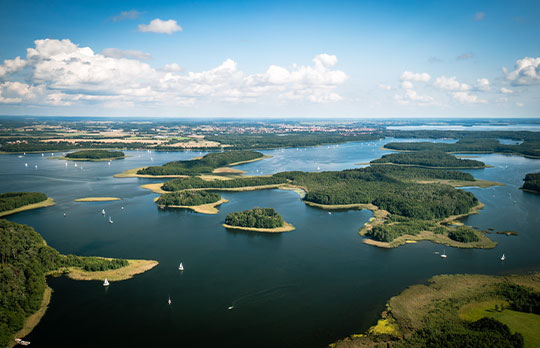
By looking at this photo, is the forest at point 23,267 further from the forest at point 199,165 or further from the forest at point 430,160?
the forest at point 430,160

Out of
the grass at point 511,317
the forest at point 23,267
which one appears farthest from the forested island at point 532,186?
the forest at point 23,267

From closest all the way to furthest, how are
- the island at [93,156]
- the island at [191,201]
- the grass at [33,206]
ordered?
the grass at [33,206], the island at [191,201], the island at [93,156]

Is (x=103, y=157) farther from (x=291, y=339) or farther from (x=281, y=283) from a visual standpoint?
(x=291, y=339)

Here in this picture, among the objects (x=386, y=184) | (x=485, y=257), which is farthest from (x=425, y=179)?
(x=485, y=257)

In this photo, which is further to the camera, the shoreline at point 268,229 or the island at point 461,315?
the shoreline at point 268,229

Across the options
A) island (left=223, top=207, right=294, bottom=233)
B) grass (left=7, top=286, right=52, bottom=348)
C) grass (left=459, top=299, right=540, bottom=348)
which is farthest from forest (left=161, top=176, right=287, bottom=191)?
grass (left=459, top=299, right=540, bottom=348)

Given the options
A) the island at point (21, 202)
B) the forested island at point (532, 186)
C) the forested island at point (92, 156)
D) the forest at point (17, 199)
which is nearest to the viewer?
the island at point (21, 202)
